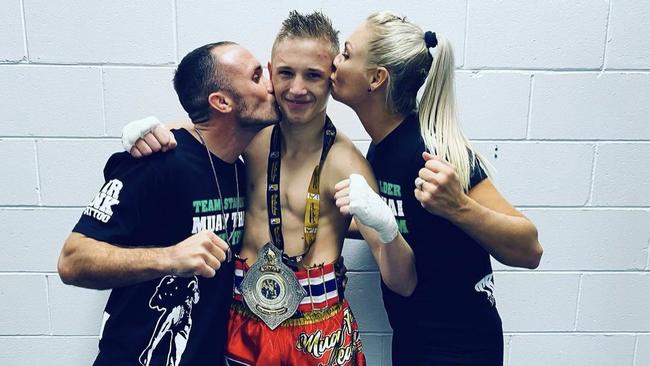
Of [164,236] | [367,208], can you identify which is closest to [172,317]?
[164,236]

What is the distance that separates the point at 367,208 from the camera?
1.18m

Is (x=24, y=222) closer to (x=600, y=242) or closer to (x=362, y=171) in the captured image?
(x=362, y=171)

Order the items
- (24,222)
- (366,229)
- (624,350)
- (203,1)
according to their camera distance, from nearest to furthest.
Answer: (366,229), (203,1), (24,222), (624,350)

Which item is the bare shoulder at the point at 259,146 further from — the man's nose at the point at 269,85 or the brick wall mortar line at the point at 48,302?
the brick wall mortar line at the point at 48,302

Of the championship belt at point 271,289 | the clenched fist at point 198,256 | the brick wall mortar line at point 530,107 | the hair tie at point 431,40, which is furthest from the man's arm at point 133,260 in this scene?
the brick wall mortar line at point 530,107

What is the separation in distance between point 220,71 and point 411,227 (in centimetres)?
63

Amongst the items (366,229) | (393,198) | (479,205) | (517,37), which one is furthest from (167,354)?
(517,37)

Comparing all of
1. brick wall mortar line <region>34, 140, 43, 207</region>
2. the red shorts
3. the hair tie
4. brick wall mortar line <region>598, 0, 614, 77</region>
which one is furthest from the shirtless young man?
brick wall mortar line <region>598, 0, 614, 77</region>


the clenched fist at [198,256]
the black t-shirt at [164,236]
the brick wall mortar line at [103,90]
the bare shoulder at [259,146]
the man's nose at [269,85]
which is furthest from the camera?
the brick wall mortar line at [103,90]

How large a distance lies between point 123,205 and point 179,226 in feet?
0.52

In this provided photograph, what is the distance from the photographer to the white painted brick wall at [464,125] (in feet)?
5.43

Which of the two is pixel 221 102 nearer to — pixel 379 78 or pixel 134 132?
pixel 134 132

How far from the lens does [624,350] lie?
1.92m

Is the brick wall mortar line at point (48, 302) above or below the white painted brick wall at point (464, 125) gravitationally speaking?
below
